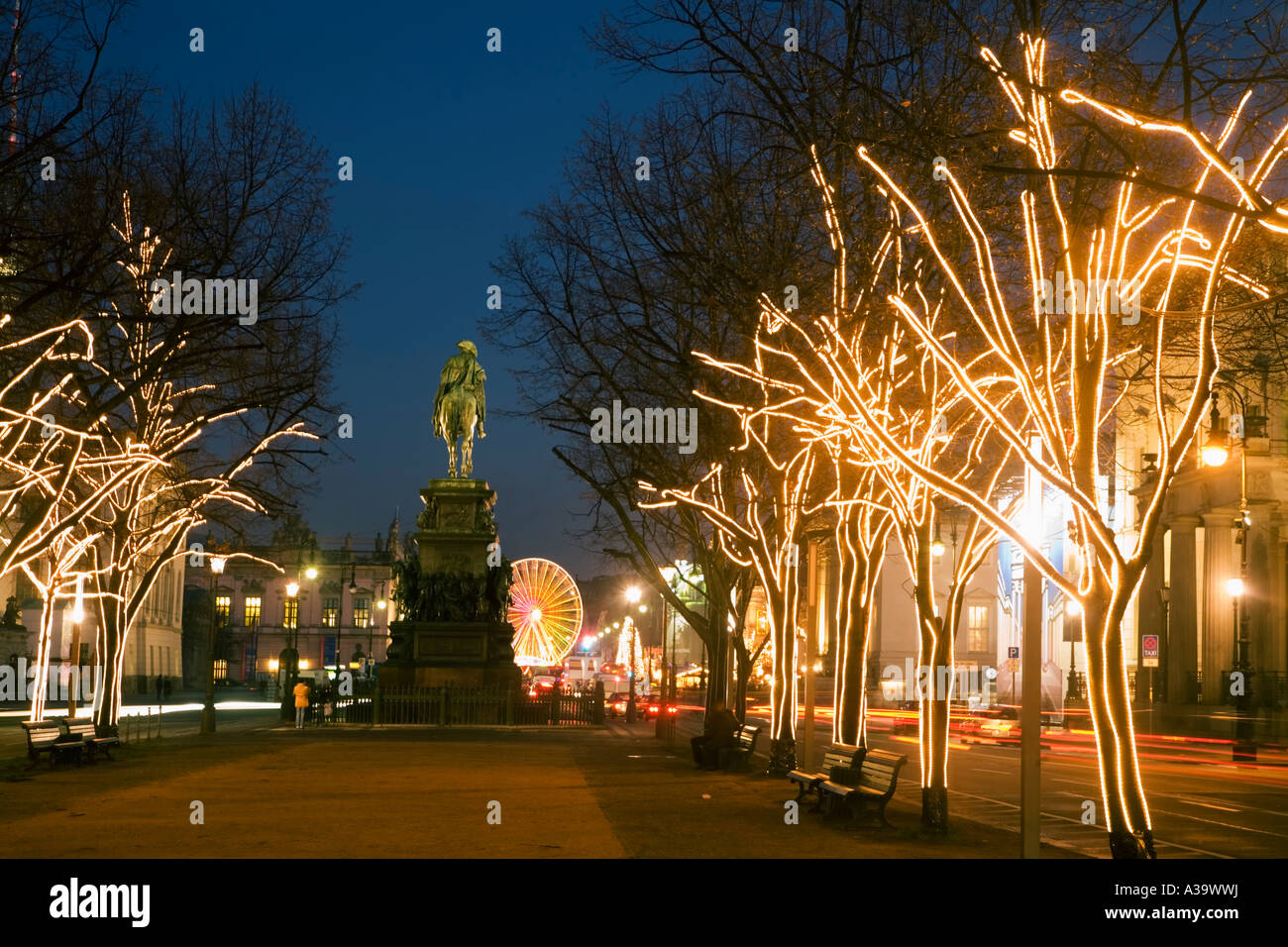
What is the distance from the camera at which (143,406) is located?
103ft

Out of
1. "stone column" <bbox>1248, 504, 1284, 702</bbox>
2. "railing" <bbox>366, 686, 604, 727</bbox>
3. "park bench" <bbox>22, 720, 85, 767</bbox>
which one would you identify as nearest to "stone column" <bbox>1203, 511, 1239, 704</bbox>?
"stone column" <bbox>1248, 504, 1284, 702</bbox>

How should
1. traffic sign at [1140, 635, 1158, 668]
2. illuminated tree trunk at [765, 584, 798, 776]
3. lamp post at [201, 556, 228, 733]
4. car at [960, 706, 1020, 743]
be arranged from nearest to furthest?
illuminated tree trunk at [765, 584, 798, 776] < lamp post at [201, 556, 228, 733] < traffic sign at [1140, 635, 1158, 668] < car at [960, 706, 1020, 743]

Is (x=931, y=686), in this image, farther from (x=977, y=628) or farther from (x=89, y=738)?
(x=977, y=628)

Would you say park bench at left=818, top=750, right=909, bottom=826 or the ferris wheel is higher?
the ferris wheel

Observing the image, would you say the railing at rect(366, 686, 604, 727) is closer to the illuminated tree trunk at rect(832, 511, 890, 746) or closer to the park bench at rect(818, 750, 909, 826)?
the illuminated tree trunk at rect(832, 511, 890, 746)

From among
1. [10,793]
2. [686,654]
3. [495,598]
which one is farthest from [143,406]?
[686,654]

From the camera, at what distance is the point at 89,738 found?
2847cm

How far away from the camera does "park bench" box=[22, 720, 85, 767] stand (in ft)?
85.6

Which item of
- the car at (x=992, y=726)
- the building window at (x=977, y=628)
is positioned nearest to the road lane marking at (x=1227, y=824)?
the car at (x=992, y=726)

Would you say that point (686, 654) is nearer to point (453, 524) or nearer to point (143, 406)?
point (453, 524)

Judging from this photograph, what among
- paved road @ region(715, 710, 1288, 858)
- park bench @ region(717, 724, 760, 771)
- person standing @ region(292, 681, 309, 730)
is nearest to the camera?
paved road @ region(715, 710, 1288, 858)

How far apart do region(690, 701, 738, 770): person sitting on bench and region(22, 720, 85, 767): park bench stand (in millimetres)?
12034

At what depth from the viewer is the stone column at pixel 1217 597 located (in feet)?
172
